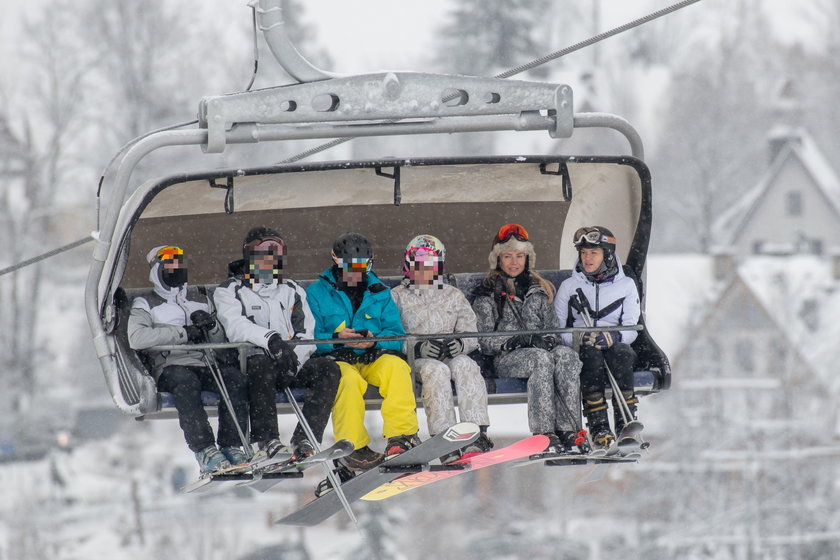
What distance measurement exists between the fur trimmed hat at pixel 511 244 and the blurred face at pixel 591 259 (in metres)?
0.30

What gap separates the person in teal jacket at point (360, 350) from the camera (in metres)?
6.46

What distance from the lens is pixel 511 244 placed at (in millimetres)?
7156

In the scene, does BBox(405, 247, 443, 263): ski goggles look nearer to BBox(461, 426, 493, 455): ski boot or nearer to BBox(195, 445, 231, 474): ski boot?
BBox(461, 426, 493, 455): ski boot

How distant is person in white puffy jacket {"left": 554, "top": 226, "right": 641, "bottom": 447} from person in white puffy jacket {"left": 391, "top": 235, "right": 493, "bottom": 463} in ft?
1.66

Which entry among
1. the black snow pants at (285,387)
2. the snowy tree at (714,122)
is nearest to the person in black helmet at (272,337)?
the black snow pants at (285,387)

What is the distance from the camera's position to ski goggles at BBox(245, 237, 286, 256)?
22.0ft

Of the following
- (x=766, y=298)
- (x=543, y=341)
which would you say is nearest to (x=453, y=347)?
(x=543, y=341)

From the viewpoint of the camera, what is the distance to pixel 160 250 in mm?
6766

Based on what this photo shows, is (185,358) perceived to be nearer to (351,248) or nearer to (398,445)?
(351,248)

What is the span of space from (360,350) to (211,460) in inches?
33.4

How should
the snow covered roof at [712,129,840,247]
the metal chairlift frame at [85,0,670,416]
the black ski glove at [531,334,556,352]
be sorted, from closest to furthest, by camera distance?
1. the metal chairlift frame at [85,0,670,416]
2. the black ski glove at [531,334,556,352]
3. the snow covered roof at [712,129,840,247]

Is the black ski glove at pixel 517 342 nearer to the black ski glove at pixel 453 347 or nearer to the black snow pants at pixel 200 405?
the black ski glove at pixel 453 347

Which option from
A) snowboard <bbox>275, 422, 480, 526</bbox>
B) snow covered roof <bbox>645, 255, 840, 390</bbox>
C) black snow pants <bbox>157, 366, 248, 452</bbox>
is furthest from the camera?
snow covered roof <bbox>645, 255, 840, 390</bbox>

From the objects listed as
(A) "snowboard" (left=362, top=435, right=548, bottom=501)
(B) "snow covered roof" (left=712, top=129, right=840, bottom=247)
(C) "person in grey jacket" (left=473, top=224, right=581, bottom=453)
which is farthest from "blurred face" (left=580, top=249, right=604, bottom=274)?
(B) "snow covered roof" (left=712, top=129, right=840, bottom=247)
